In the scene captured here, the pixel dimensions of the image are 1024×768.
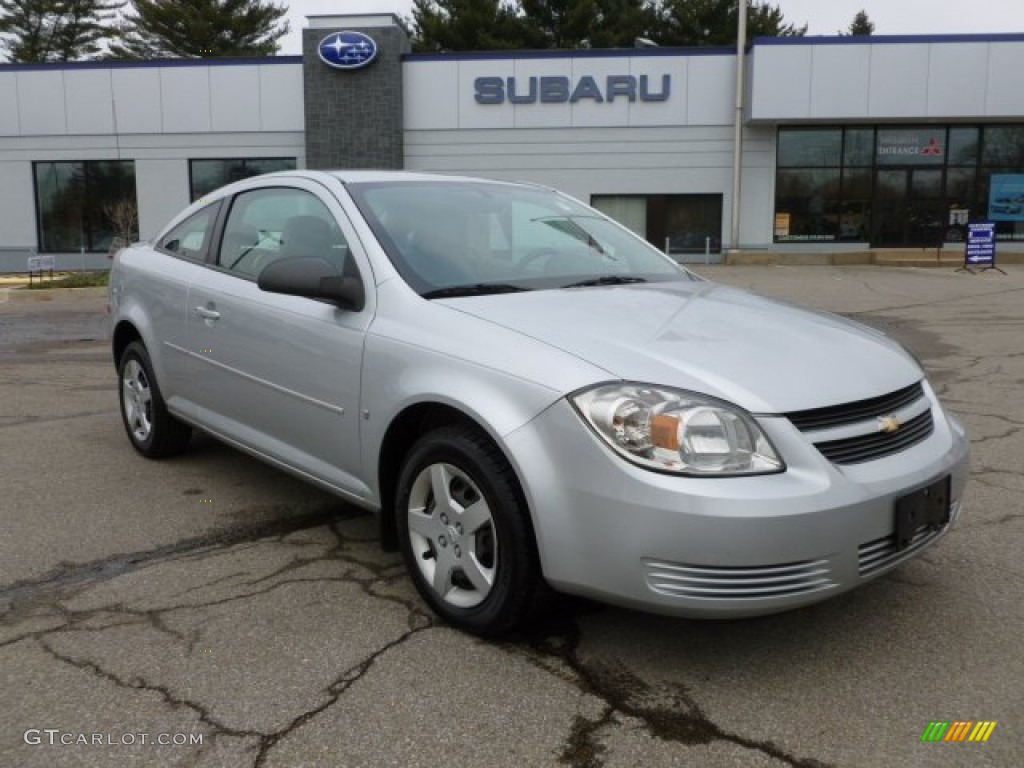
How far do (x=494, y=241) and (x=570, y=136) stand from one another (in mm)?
23270

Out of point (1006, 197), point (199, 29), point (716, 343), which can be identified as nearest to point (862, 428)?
point (716, 343)

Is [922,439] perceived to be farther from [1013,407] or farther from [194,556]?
[1013,407]

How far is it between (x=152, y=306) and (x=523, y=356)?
2961 mm

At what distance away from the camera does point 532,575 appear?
9.48ft

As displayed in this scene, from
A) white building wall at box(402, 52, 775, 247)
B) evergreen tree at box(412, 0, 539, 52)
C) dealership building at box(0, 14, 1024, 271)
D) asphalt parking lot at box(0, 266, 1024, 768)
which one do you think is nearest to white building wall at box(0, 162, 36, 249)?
dealership building at box(0, 14, 1024, 271)

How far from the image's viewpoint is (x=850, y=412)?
2867mm

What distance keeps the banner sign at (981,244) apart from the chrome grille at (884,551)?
2080cm

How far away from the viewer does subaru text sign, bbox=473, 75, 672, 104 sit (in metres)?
25.8

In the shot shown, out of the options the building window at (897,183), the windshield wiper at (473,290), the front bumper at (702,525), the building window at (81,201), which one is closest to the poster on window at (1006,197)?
the building window at (897,183)

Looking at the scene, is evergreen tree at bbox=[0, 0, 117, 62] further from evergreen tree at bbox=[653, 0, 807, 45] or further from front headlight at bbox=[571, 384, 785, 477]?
front headlight at bbox=[571, 384, 785, 477]

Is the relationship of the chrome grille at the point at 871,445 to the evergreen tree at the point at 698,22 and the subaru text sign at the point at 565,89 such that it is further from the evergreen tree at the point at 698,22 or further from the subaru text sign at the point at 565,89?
the evergreen tree at the point at 698,22

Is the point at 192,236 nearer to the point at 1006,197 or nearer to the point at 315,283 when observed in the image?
the point at 315,283

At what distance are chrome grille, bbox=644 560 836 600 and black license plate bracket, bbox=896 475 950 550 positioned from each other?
1.11 feet

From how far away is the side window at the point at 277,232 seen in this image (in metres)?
4.00
